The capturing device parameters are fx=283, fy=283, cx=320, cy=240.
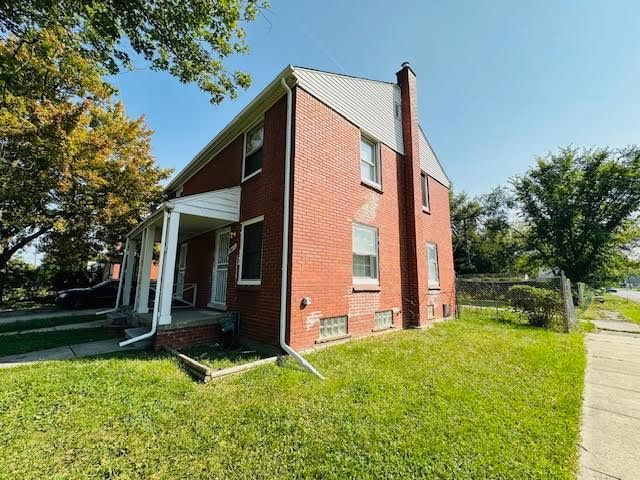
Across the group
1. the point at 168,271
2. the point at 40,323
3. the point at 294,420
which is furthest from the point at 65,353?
the point at 40,323

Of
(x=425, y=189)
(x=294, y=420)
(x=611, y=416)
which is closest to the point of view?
(x=294, y=420)

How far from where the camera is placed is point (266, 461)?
98.1 inches

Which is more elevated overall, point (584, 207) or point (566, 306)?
point (584, 207)

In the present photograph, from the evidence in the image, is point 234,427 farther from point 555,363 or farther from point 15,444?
point 555,363

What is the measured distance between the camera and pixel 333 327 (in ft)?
20.6

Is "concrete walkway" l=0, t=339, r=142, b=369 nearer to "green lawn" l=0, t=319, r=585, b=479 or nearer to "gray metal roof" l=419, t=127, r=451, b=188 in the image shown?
"green lawn" l=0, t=319, r=585, b=479

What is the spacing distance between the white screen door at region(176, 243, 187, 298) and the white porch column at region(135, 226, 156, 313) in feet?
7.50

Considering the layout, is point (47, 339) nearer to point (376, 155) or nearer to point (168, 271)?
point (168, 271)

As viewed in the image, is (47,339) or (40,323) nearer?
(47,339)

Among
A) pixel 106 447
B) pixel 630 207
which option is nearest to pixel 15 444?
pixel 106 447

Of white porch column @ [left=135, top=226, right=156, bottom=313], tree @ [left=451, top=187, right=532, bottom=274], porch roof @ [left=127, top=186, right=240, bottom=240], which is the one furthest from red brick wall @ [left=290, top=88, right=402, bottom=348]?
tree @ [left=451, top=187, right=532, bottom=274]

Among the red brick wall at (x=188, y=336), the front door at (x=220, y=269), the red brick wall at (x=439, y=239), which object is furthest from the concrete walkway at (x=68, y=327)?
the red brick wall at (x=439, y=239)

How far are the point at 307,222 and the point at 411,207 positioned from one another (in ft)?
14.3

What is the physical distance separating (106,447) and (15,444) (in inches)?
32.4
